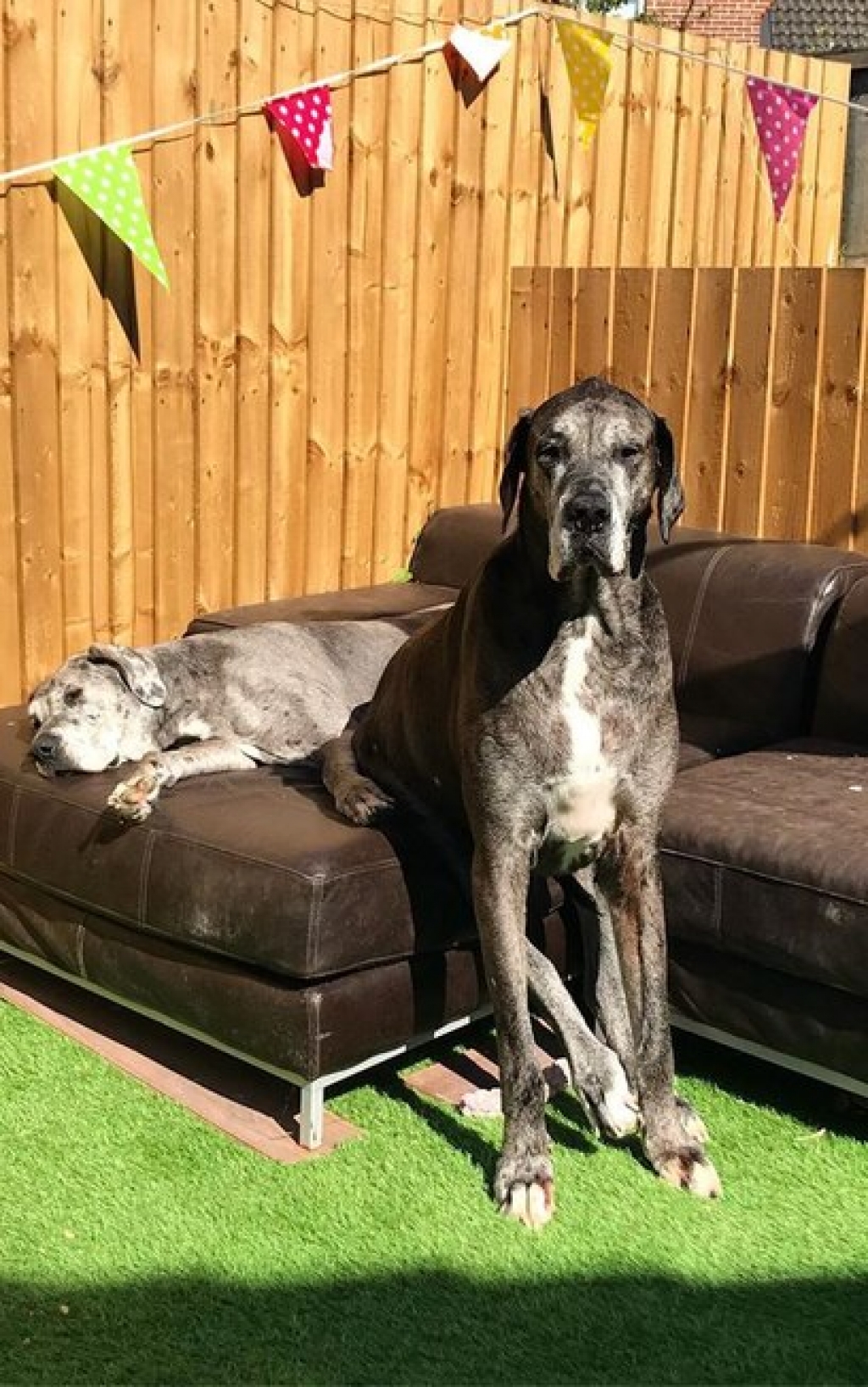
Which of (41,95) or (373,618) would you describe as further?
Answer: (373,618)

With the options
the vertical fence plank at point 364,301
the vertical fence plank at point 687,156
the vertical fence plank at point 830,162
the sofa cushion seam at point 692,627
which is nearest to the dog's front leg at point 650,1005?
the sofa cushion seam at point 692,627

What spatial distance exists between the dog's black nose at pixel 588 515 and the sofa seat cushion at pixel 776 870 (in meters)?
1.02

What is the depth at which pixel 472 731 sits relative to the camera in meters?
3.80

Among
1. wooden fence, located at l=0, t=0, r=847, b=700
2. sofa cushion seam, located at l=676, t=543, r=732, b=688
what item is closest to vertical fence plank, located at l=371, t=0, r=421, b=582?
wooden fence, located at l=0, t=0, r=847, b=700

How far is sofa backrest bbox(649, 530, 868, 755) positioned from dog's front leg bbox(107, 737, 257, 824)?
4.94 feet

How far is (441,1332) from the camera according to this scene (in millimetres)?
3109

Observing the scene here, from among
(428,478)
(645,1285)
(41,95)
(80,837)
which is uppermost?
(41,95)

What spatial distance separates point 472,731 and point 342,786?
2.31 feet

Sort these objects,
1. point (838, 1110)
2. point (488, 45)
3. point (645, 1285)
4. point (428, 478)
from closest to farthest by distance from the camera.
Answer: point (645, 1285), point (838, 1110), point (488, 45), point (428, 478)

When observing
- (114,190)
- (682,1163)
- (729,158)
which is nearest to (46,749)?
(114,190)

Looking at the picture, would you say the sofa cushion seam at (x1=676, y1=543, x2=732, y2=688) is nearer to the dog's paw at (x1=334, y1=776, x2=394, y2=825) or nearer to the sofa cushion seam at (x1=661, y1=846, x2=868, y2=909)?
the sofa cushion seam at (x1=661, y1=846, x2=868, y2=909)

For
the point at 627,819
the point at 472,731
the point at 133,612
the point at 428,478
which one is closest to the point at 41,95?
the point at 133,612

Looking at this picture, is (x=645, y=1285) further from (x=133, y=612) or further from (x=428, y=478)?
(x=428, y=478)

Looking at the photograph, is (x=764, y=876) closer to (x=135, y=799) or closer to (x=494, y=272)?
(x=135, y=799)
